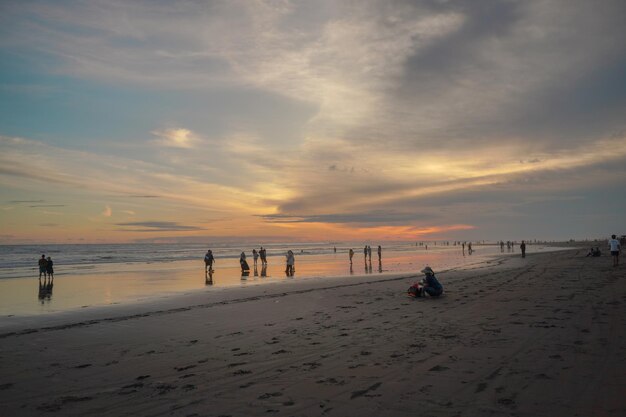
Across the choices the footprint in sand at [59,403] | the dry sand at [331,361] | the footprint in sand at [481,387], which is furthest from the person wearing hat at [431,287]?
the footprint in sand at [59,403]

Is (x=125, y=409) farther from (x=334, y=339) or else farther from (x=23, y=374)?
(x=334, y=339)

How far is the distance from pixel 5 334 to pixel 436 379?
11926 millimetres

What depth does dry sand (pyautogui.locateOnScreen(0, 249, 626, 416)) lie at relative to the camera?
5688mm

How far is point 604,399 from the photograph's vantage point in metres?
5.40

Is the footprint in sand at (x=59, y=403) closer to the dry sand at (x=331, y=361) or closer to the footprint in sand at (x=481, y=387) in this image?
the dry sand at (x=331, y=361)

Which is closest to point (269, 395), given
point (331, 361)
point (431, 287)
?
point (331, 361)

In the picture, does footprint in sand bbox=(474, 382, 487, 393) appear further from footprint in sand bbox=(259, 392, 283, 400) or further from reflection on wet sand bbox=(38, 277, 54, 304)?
reflection on wet sand bbox=(38, 277, 54, 304)

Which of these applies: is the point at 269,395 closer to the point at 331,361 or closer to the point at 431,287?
the point at 331,361

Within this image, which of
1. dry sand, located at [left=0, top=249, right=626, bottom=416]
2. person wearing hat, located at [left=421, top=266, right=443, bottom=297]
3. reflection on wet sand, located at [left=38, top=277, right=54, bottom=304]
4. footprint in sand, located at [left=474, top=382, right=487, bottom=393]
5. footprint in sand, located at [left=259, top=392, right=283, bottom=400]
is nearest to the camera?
dry sand, located at [left=0, top=249, right=626, bottom=416]

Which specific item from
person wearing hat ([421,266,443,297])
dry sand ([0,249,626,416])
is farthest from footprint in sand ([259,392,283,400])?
person wearing hat ([421,266,443,297])

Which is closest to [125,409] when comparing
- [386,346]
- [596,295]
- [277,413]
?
[277,413]

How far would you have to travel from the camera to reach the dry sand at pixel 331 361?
224 inches

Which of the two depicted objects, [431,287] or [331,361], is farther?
[431,287]

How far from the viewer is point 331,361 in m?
7.84
